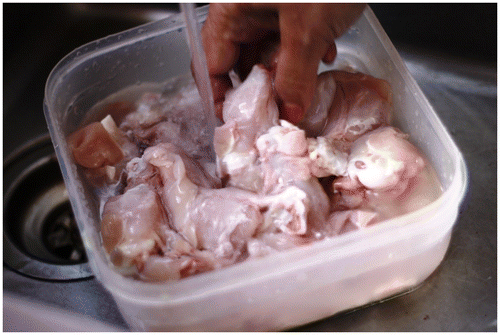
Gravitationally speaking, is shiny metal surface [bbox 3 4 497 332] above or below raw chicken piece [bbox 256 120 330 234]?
below

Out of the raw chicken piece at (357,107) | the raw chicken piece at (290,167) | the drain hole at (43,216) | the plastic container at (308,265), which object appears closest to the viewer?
the plastic container at (308,265)

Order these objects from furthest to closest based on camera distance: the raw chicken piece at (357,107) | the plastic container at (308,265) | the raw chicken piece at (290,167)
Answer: the raw chicken piece at (357,107), the raw chicken piece at (290,167), the plastic container at (308,265)

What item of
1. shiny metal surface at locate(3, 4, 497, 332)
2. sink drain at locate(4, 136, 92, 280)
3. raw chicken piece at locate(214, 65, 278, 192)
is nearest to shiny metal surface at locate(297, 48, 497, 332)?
shiny metal surface at locate(3, 4, 497, 332)

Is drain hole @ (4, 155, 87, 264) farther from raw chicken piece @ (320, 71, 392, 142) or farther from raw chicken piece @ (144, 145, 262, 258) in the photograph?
raw chicken piece @ (320, 71, 392, 142)

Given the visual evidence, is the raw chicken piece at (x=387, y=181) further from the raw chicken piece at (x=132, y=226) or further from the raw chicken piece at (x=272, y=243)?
the raw chicken piece at (x=132, y=226)

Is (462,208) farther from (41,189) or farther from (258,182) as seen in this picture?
(41,189)

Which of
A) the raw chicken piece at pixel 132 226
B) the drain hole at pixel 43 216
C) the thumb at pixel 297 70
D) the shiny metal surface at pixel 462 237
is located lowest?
the shiny metal surface at pixel 462 237

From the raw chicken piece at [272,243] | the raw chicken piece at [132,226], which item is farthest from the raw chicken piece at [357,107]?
the raw chicken piece at [132,226]
